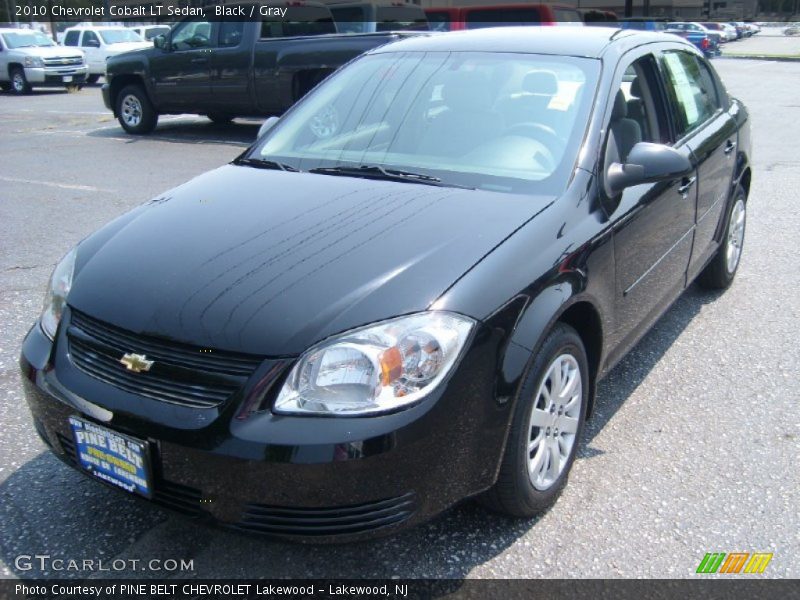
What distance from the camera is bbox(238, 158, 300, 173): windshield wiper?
11.6 ft

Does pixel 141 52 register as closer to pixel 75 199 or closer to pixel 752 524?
pixel 75 199

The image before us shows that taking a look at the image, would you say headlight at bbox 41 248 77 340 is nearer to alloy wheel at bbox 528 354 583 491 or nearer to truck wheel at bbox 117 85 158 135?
alloy wheel at bbox 528 354 583 491

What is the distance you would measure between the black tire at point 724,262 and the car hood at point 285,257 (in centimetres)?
248

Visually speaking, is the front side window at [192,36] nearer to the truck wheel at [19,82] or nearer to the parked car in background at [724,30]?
the truck wheel at [19,82]

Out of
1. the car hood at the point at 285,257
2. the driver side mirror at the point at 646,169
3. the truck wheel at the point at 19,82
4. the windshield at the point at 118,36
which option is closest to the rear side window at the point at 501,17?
the windshield at the point at 118,36

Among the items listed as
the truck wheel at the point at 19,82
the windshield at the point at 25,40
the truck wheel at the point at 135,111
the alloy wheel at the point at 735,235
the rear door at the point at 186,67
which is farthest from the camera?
the windshield at the point at 25,40

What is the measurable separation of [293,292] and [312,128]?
1.59m

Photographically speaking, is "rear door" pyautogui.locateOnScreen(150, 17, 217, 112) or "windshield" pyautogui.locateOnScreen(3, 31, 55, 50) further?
"windshield" pyautogui.locateOnScreen(3, 31, 55, 50)

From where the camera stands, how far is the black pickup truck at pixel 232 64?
10977 millimetres

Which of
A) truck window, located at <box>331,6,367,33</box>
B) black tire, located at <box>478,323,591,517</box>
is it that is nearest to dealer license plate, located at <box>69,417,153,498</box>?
black tire, located at <box>478,323,591,517</box>

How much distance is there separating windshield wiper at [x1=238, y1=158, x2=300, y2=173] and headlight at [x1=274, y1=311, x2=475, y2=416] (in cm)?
141

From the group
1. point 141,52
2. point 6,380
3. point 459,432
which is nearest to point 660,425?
point 459,432

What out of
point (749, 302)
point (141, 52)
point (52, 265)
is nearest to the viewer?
point (749, 302)

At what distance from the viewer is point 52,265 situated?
5.66m
